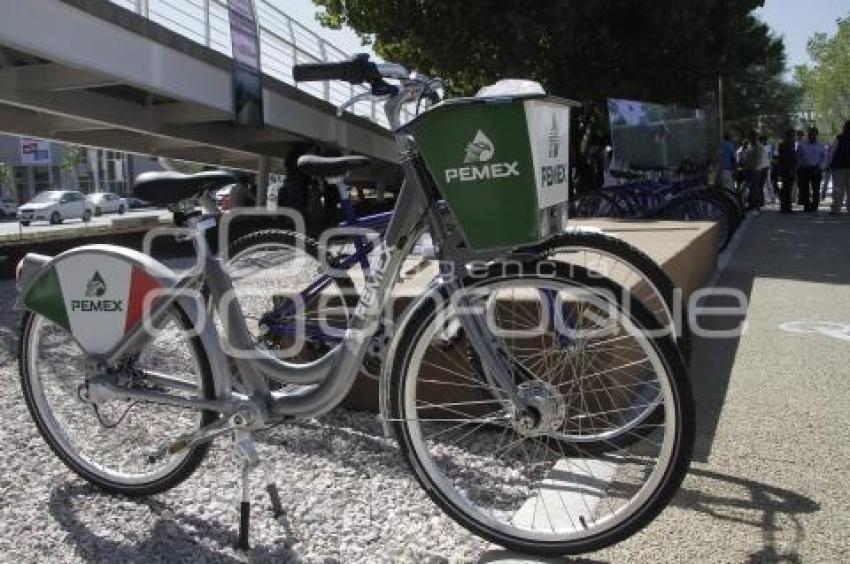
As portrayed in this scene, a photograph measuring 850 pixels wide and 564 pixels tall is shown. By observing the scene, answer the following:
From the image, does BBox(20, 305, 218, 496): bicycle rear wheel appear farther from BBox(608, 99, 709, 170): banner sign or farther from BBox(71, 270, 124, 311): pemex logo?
BBox(608, 99, 709, 170): banner sign

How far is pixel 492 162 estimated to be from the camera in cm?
271

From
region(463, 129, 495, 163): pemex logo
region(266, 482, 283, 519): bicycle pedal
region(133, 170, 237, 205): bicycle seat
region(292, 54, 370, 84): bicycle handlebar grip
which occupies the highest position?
region(292, 54, 370, 84): bicycle handlebar grip

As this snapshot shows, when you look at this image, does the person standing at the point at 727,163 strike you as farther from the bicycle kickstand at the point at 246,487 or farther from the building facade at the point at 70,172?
the building facade at the point at 70,172

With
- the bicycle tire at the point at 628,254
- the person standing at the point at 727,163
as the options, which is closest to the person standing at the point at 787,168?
the person standing at the point at 727,163

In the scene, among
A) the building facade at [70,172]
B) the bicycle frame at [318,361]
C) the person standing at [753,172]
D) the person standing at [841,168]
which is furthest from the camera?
the building facade at [70,172]

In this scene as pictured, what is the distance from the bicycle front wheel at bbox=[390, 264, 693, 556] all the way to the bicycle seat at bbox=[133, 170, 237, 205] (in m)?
1.04

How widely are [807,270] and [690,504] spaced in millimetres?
7282

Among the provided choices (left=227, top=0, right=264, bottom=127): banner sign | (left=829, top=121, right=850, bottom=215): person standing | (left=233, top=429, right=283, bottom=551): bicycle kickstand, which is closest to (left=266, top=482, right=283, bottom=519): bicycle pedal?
(left=233, top=429, right=283, bottom=551): bicycle kickstand

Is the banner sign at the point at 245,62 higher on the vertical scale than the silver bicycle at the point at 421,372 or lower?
higher

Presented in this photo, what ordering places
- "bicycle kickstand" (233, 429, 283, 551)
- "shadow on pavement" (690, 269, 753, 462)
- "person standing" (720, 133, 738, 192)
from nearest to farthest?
"bicycle kickstand" (233, 429, 283, 551)
"shadow on pavement" (690, 269, 753, 462)
"person standing" (720, 133, 738, 192)

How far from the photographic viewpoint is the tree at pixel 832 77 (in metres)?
46.0

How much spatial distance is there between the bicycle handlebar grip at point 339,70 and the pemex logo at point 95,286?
109 centimetres

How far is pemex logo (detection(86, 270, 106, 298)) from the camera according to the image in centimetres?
335

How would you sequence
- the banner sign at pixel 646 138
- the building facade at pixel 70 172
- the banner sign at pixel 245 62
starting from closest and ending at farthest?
the banner sign at pixel 646 138
the banner sign at pixel 245 62
the building facade at pixel 70 172
